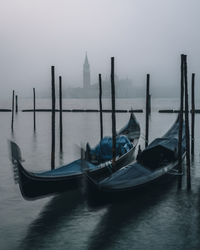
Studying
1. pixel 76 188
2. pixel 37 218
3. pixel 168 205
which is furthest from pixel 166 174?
pixel 37 218

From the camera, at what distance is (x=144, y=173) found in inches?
562

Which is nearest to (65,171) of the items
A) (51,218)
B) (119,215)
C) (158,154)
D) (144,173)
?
(51,218)

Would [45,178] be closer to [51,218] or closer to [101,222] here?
[51,218]

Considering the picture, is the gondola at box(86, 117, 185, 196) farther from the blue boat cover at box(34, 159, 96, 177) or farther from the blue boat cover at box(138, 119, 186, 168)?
the blue boat cover at box(34, 159, 96, 177)

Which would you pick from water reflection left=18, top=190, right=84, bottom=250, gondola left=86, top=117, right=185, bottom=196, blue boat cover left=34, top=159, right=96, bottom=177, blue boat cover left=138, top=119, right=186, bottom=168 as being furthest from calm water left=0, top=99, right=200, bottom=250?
blue boat cover left=138, top=119, right=186, bottom=168

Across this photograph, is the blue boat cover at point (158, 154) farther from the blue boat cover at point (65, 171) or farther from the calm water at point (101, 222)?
the blue boat cover at point (65, 171)

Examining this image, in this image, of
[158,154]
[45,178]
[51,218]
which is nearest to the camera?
[51,218]

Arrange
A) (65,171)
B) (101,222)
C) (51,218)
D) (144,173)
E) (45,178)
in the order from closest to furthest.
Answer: (101,222)
(51,218)
(45,178)
(65,171)
(144,173)

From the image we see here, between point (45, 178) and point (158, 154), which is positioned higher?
point (158, 154)

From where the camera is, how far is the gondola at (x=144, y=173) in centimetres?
1260

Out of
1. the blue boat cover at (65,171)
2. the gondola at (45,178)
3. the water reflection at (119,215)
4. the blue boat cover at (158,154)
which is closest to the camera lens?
the water reflection at (119,215)

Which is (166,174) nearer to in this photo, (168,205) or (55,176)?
(168,205)

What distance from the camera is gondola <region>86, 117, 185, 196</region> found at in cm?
1260

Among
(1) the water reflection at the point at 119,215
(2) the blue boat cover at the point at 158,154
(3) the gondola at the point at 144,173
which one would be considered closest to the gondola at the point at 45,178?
(3) the gondola at the point at 144,173
